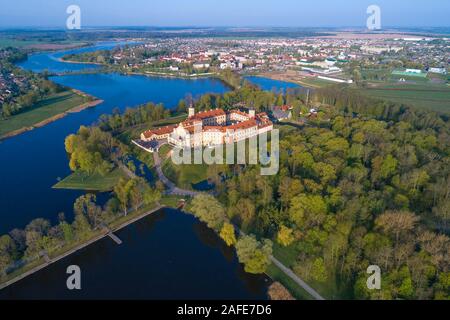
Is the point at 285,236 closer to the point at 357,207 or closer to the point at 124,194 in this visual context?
the point at 357,207

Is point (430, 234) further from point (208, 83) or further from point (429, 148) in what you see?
point (208, 83)

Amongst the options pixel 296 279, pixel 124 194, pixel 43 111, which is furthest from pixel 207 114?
pixel 296 279

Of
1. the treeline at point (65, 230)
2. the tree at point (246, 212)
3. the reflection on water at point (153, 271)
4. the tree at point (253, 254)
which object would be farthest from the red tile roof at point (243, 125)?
the tree at point (253, 254)

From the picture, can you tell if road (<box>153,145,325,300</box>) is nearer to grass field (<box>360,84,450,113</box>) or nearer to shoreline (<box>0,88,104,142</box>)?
shoreline (<box>0,88,104,142</box>)

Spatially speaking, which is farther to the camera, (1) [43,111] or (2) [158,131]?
(1) [43,111]

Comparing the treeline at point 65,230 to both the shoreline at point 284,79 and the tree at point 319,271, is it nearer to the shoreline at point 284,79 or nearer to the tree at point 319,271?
the tree at point 319,271
